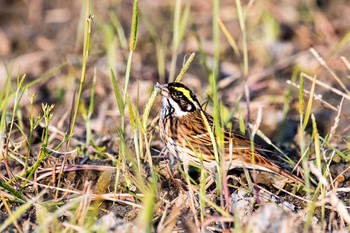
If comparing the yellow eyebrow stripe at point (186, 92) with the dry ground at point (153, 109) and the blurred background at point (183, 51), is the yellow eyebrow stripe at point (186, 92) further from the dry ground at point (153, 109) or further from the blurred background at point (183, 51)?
the blurred background at point (183, 51)

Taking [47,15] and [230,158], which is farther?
[47,15]

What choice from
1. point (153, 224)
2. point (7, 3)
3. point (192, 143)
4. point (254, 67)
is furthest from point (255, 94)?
point (7, 3)

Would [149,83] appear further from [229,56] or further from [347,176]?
[347,176]

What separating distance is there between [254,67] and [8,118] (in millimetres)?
2756

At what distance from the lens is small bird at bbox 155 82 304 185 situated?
543cm

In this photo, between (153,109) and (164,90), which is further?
(153,109)

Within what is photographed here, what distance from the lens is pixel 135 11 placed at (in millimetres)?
4859

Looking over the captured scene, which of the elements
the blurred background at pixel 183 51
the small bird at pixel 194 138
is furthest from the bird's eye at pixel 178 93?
Result: the blurred background at pixel 183 51

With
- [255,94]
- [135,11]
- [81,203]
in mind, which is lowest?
[255,94]

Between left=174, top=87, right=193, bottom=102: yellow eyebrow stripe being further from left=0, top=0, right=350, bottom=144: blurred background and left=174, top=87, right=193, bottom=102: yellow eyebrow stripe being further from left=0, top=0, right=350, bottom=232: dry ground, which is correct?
left=0, top=0, right=350, bottom=144: blurred background

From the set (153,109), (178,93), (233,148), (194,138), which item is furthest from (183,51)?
(233,148)

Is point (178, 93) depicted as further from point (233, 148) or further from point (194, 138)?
point (233, 148)

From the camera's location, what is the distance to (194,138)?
A: 18.6 feet

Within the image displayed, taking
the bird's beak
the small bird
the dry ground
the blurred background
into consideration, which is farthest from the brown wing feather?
the blurred background
